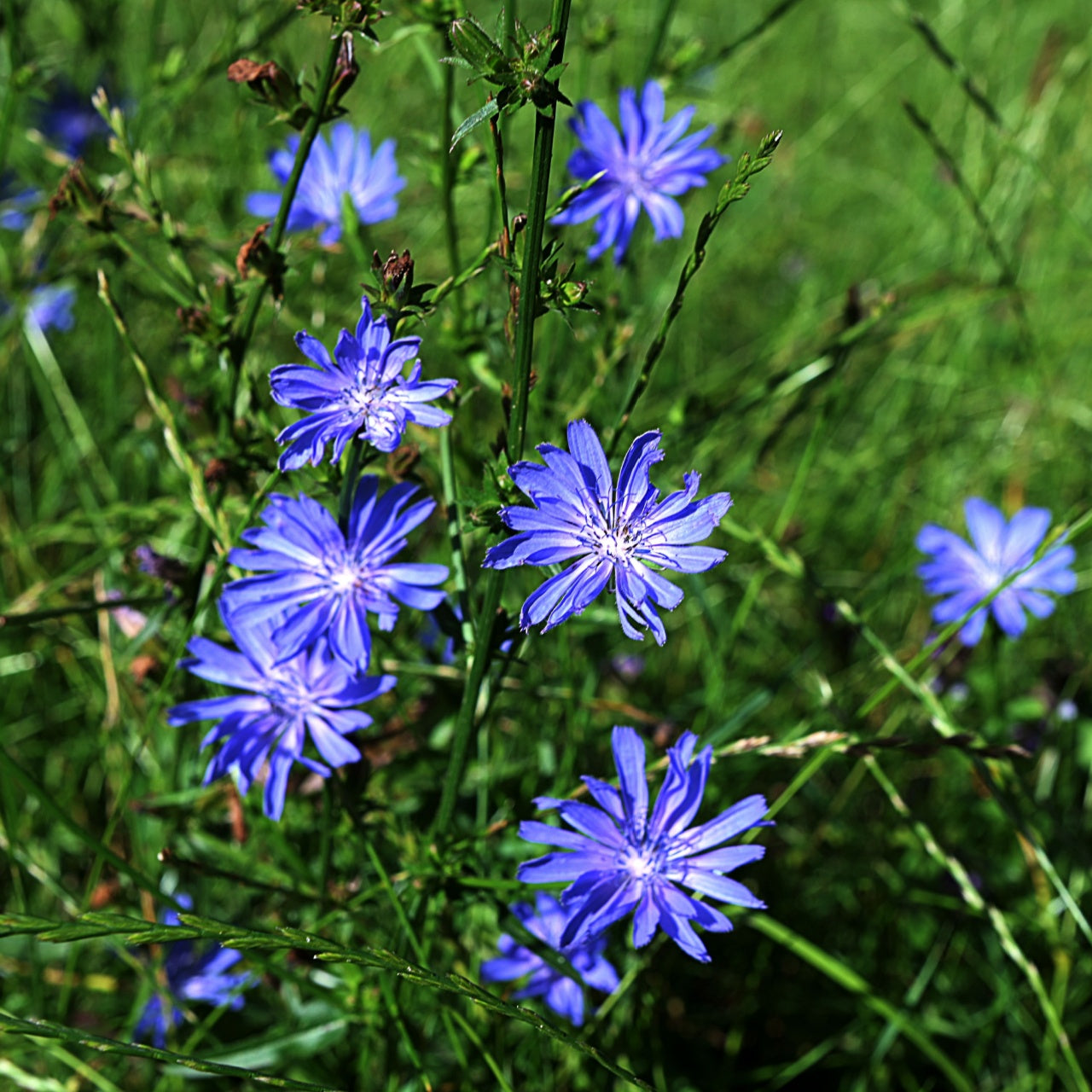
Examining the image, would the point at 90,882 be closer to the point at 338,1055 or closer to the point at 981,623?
the point at 338,1055

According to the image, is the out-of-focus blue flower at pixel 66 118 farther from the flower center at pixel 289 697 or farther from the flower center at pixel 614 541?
the flower center at pixel 614 541

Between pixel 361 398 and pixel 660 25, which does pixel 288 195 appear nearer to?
pixel 361 398

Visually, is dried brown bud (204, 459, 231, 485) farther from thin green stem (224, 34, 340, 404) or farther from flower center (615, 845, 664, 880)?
flower center (615, 845, 664, 880)

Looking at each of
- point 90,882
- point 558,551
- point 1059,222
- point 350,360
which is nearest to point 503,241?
point 350,360

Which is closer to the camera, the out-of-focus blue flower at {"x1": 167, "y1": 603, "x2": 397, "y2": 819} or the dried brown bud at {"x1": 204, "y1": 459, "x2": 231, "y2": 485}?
the out-of-focus blue flower at {"x1": 167, "y1": 603, "x2": 397, "y2": 819}

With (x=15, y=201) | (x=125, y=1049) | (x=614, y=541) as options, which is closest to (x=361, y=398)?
(x=614, y=541)

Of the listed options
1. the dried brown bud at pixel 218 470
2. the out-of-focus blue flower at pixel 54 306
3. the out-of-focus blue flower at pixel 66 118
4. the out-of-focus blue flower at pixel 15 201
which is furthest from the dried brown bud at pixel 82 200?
the out-of-focus blue flower at pixel 66 118

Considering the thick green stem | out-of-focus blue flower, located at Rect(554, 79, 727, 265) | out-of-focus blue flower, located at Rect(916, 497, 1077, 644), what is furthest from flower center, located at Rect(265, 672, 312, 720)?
out-of-focus blue flower, located at Rect(916, 497, 1077, 644)

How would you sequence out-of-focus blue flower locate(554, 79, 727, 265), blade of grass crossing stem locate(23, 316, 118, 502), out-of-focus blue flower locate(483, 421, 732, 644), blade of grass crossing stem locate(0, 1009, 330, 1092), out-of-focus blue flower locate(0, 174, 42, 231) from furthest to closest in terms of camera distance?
out-of-focus blue flower locate(0, 174, 42, 231), blade of grass crossing stem locate(23, 316, 118, 502), out-of-focus blue flower locate(554, 79, 727, 265), out-of-focus blue flower locate(483, 421, 732, 644), blade of grass crossing stem locate(0, 1009, 330, 1092)
